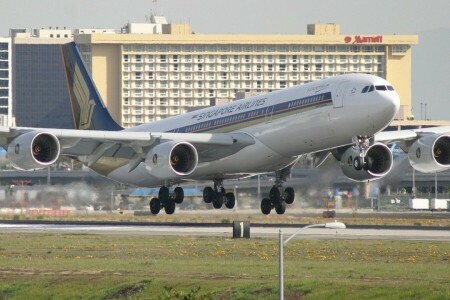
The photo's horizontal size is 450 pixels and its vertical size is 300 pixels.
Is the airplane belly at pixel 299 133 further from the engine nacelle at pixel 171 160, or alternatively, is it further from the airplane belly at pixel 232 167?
the engine nacelle at pixel 171 160

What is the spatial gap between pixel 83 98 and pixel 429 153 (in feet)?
80.0

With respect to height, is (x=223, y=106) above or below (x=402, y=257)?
above

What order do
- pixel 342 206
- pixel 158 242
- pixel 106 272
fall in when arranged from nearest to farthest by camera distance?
pixel 106 272 → pixel 158 242 → pixel 342 206

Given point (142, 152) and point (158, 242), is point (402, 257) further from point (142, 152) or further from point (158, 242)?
point (142, 152)

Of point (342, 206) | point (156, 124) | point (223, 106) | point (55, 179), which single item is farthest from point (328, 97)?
point (55, 179)

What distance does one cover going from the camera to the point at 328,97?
2717 inches

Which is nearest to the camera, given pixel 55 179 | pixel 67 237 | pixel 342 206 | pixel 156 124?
pixel 67 237

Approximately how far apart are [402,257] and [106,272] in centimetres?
1217

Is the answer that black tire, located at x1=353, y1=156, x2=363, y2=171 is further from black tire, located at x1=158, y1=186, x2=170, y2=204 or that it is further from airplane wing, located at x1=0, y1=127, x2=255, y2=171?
black tire, located at x1=158, y1=186, x2=170, y2=204

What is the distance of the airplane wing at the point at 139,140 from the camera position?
74.5 m

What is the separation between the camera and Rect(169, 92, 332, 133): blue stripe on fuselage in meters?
69.6

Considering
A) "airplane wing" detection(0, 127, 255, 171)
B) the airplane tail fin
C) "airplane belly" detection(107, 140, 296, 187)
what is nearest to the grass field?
"airplane belly" detection(107, 140, 296, 187)

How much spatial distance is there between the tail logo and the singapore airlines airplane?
481 cm

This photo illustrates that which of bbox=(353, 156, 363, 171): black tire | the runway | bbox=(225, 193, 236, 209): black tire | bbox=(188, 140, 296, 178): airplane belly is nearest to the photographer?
the runway
